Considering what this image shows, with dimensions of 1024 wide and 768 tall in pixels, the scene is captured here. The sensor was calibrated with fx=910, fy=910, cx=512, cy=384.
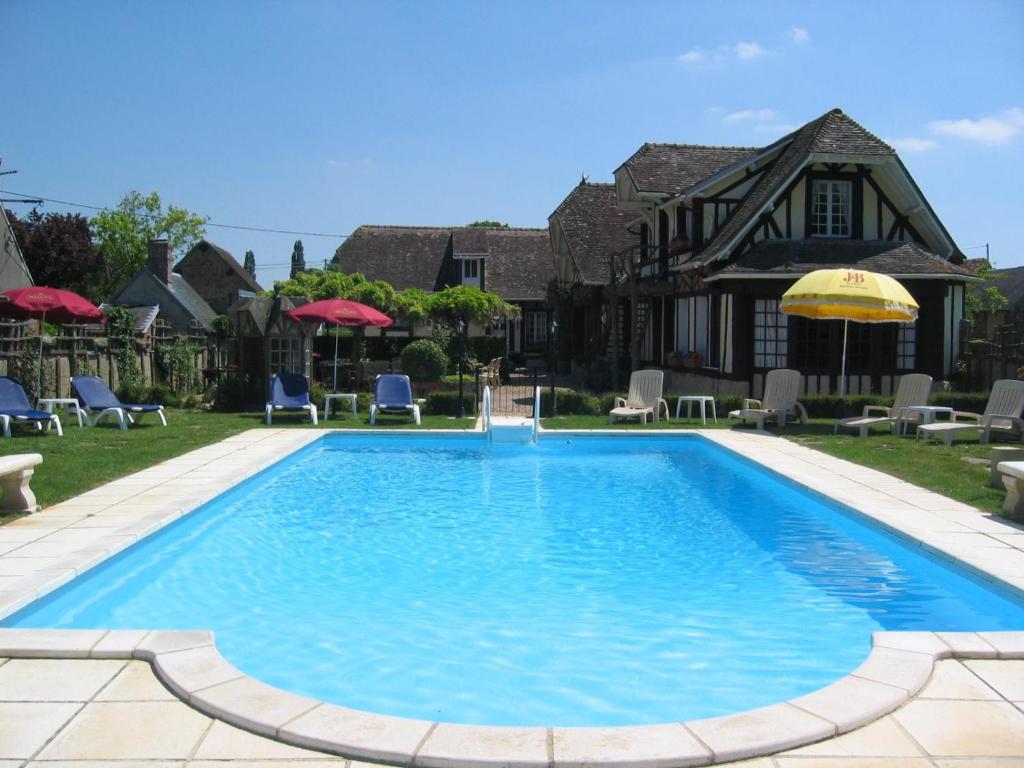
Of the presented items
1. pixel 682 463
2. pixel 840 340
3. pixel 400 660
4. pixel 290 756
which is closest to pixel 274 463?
pixel 682 463

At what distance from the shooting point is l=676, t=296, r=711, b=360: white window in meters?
21.4

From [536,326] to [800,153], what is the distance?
17783mm

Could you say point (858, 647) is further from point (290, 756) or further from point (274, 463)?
point (274, 463)

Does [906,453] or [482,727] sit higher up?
[906,453]

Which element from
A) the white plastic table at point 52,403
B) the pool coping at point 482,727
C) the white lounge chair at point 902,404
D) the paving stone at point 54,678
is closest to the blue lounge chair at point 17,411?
the white plastic table at point 52,403

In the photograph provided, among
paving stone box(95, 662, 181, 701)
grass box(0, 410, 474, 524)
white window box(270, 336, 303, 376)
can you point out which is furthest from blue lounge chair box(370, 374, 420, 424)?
paving stone box(95, 662, 181, 701)

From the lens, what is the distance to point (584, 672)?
5375mm

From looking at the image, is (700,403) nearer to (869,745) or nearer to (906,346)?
(906,346)

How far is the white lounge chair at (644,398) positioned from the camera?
1666cm

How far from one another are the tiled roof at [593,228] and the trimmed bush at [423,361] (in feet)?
25.4

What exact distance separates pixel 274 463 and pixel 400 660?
6.95 metres

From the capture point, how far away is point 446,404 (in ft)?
58.9

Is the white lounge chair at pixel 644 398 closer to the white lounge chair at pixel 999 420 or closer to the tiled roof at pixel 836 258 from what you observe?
the tiled roof at pixel 836 258

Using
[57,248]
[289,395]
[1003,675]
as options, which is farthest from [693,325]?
[57,248]
